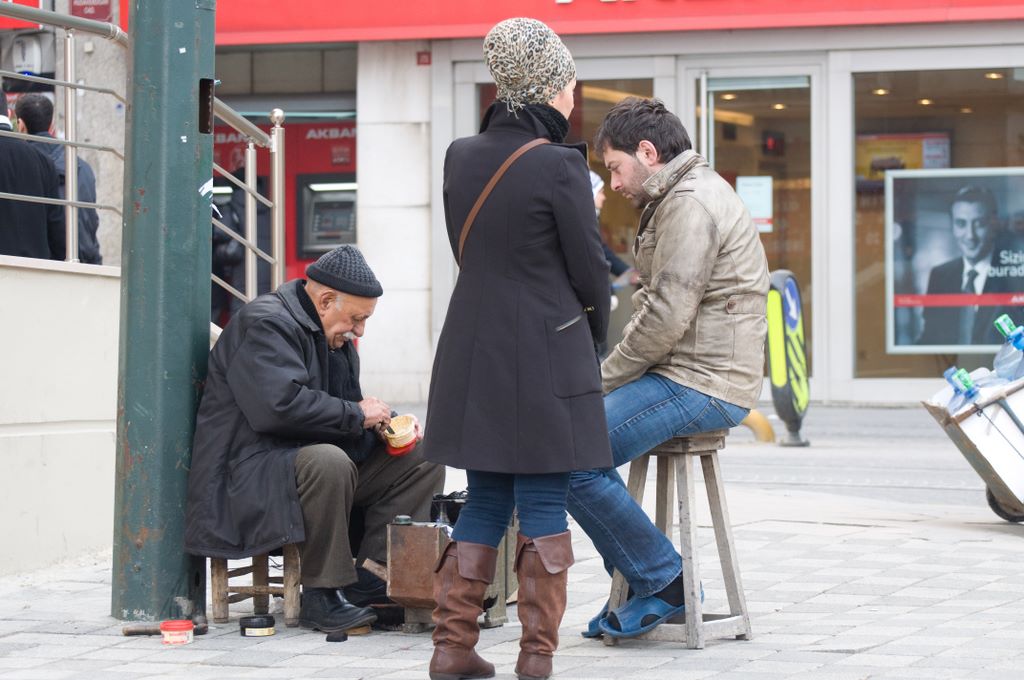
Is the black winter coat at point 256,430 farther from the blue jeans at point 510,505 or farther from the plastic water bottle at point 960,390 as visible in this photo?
the plastic water bottle at point 960,390

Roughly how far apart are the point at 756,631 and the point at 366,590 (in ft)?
4.15

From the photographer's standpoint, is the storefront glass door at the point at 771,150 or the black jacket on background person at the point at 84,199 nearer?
the black jacket on background person at the point at 84,199

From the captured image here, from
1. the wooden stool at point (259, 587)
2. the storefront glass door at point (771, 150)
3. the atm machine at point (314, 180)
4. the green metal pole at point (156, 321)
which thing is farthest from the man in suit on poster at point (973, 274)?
the green metal pole at point (156, 321)

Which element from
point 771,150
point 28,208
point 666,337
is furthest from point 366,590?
point 771,150

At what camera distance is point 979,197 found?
1444 centimetres

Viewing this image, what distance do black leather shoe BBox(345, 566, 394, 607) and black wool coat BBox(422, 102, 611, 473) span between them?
1093 millimetres

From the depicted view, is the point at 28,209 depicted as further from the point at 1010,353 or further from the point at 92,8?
the point at 92,8

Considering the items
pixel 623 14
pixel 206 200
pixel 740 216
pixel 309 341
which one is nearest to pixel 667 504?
pixel 740 216

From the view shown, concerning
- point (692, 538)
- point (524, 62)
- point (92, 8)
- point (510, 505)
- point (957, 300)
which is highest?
point (92, 8)

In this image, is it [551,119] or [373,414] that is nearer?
[551,119]

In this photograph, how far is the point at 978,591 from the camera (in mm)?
5930

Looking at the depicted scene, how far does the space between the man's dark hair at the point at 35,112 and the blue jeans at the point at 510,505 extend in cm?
504

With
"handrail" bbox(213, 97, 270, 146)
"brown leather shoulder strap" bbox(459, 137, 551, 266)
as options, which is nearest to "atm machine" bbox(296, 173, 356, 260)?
"handrail" bbox(213, 97, 270, 146)

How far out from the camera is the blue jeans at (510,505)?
14.9 feet
